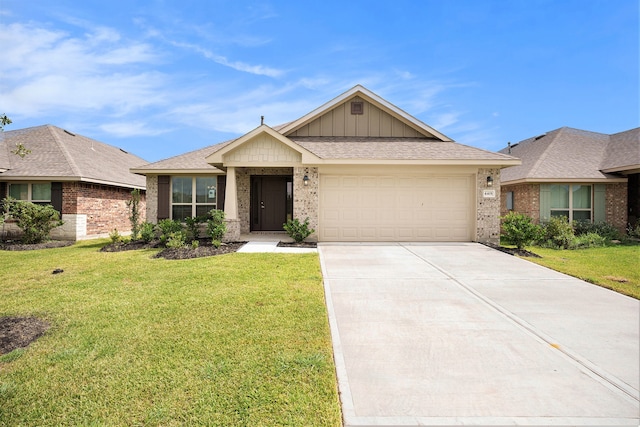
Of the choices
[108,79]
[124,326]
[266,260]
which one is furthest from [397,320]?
[108,79]

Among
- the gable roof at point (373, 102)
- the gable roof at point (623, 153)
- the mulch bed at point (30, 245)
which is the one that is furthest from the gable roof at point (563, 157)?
the mulch bed at point (30, 245)

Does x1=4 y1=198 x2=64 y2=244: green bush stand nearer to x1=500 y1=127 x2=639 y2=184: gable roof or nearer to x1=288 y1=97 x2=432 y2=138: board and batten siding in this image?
x1=288 y1=97 x2=432 y2=138: board and batten siding

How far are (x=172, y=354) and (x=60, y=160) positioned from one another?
14.5 metres

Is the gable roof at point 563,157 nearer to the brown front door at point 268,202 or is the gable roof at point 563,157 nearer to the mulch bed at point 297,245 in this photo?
the mulch bed at point 297,245

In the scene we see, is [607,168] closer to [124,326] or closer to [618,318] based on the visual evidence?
[618,318]

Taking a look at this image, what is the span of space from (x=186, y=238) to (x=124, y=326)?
777 cm

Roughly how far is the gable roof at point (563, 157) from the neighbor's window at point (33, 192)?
66.7 feet

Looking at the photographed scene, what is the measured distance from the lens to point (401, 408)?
2.64 meters

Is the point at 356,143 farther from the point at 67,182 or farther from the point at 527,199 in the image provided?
the point at 67,182

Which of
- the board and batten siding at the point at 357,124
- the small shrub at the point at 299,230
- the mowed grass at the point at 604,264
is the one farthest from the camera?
the board and batten siding at the point at 357,124

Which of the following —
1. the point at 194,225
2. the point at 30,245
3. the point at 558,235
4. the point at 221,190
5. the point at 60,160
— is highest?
the point at 60,160

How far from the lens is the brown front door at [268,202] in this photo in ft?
44.9

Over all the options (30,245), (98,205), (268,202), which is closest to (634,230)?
(268,202)

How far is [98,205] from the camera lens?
14414 millimetres
